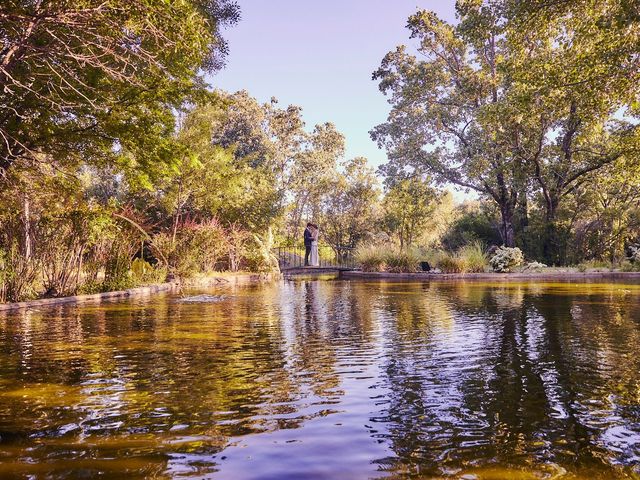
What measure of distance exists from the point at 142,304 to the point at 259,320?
4.22 meters

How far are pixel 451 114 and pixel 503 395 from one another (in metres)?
25.7

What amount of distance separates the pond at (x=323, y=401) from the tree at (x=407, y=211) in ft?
73.5

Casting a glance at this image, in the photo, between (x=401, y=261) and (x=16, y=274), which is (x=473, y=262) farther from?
(x=16, y=274)

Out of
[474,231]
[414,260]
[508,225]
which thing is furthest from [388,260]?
[474,231]

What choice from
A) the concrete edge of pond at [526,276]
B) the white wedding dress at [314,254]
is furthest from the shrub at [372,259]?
the white wedding dress at [314,254]

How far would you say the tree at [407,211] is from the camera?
29.9 metres

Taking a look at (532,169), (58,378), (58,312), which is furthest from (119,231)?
(532,169)

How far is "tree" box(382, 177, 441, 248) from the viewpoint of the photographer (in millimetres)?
29922

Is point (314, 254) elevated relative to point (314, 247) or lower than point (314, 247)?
lower

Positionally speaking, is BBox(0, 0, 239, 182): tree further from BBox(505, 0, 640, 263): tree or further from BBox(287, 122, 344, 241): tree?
BBox(287, 122, 344, 241): tree

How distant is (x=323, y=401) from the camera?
381cm

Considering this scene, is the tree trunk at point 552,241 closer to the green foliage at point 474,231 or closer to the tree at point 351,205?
the green foliage at point 474,231

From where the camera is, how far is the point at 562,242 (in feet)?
83.9

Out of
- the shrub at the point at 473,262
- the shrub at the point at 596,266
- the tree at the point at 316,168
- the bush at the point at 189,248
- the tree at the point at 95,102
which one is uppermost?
the tree at the point at 316,168
